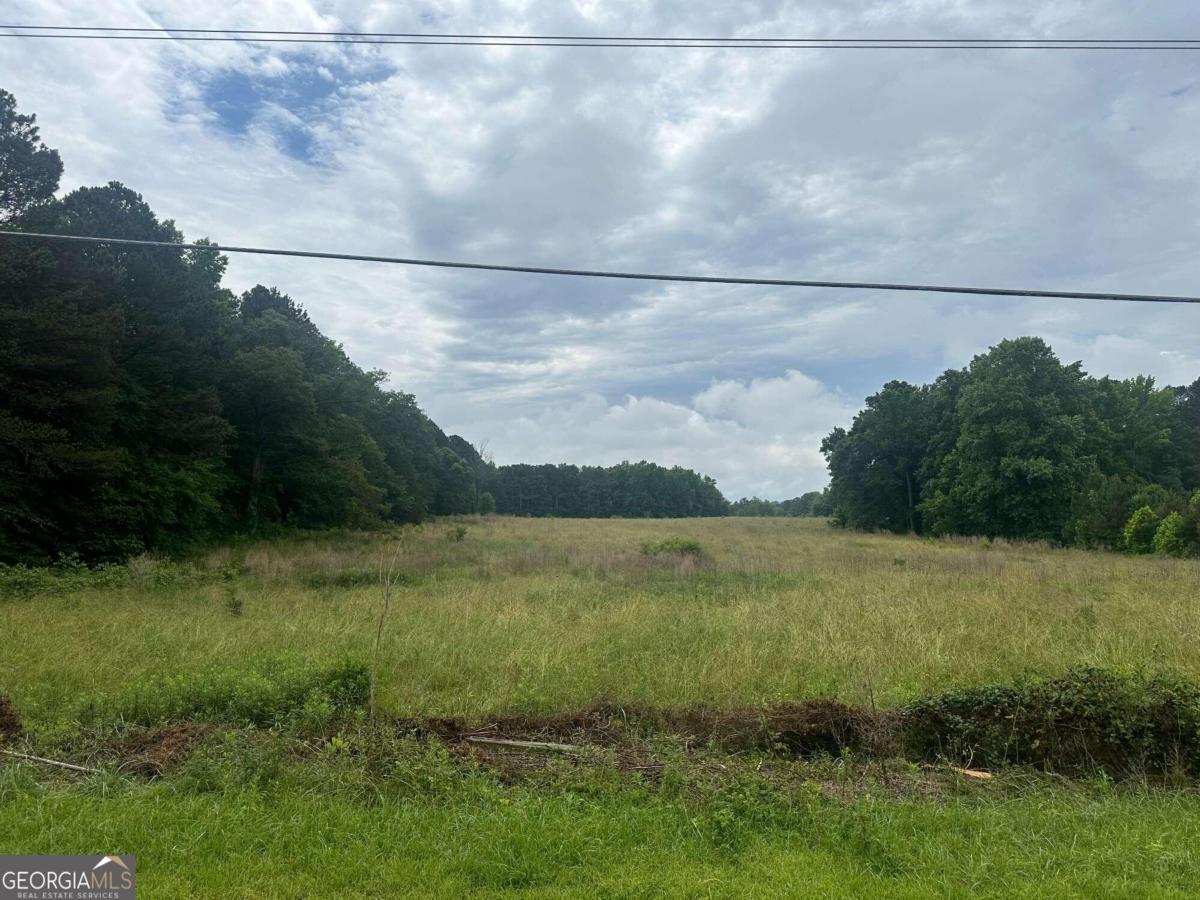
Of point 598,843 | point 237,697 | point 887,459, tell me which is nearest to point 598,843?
point 598,843

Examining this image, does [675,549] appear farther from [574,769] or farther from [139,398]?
[574,769]

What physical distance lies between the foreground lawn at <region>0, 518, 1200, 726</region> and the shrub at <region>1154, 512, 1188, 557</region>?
1025 centimetres

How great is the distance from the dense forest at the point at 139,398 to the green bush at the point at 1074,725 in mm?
18779

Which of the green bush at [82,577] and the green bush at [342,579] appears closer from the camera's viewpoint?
the green bush at [82,577]

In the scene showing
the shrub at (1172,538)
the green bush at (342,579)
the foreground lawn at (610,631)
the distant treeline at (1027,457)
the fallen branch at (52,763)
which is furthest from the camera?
the distant treeline at (1027,457)

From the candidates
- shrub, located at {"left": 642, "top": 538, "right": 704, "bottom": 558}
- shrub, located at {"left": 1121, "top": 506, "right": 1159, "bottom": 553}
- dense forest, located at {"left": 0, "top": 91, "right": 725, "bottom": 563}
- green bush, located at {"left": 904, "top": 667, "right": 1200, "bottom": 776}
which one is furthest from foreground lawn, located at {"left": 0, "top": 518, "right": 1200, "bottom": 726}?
shrub, located at {"left": 1121, "top": 506, "right": 1159, "bottom": 553}

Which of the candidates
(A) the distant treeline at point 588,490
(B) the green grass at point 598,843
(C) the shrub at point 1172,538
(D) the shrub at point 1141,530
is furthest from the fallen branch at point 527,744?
(A) the distant treeline at point 588,490

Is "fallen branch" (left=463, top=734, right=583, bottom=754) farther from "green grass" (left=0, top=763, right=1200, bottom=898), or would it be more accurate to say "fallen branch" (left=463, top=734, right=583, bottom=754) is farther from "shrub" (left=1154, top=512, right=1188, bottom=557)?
"shrub" (left=1154, top=512, right=1188, bottom=557)

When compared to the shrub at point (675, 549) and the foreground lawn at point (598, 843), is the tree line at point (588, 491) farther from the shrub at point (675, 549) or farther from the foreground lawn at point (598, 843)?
the foreground lawn at point (598, 843)

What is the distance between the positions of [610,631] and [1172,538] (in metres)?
25.5

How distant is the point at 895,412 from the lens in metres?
50.7

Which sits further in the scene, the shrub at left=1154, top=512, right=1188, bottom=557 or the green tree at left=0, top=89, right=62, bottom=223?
the shrub at left=1154, top=512, right=1188, bottom=557

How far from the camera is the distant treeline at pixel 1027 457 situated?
103ft

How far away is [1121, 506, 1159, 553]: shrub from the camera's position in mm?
27750
